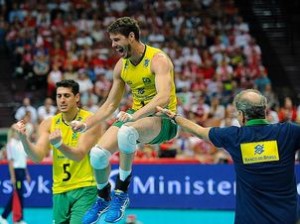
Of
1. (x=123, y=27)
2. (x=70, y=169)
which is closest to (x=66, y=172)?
(x=70, y=169)

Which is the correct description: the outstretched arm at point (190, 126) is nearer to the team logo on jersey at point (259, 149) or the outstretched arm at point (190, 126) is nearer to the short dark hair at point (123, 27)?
the team logo on jersey at point (259, 149)

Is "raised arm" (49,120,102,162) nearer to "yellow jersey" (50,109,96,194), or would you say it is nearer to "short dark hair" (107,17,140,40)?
"yellow jersey" (50,109,96,194)

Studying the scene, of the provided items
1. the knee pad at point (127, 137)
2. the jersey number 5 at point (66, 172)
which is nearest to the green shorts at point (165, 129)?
the knee pad at point (127, 137)

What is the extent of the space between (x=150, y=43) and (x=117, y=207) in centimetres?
1344

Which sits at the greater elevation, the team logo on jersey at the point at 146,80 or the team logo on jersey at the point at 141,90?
the team logo on jersey at the point at 146,80

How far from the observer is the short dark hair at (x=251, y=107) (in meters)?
Result: 6.11

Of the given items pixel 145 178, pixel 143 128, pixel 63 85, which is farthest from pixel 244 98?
pixel 145 178

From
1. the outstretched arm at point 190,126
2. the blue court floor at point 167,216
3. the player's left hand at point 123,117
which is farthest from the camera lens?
the blue court floor at point 167,216

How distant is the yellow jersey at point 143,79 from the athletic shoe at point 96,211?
1045 millimetres

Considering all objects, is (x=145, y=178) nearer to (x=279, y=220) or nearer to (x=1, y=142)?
(x=1, y=142)

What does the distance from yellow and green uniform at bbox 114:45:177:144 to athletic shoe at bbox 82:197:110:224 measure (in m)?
0.81

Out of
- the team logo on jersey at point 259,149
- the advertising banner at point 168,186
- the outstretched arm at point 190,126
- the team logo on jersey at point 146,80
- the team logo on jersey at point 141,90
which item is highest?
the team logo on jersey at point 146,80

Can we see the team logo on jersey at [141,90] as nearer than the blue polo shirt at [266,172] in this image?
No

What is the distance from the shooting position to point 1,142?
18.2 m
